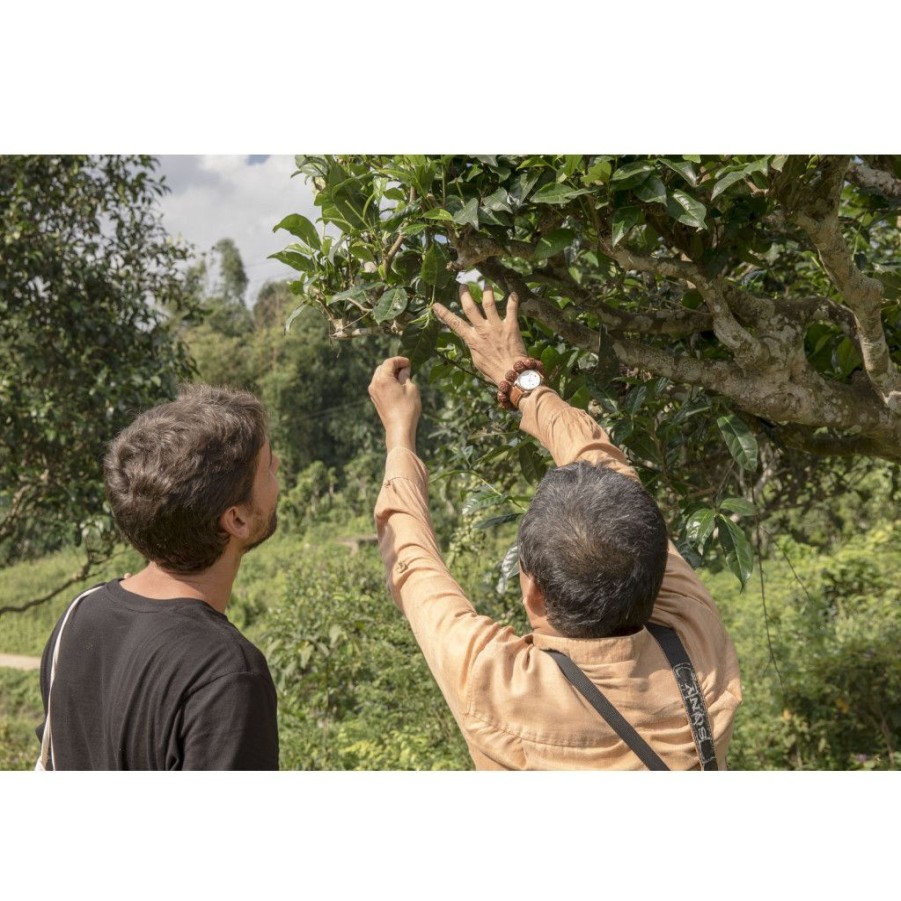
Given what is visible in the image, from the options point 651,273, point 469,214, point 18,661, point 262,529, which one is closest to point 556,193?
point 469,214

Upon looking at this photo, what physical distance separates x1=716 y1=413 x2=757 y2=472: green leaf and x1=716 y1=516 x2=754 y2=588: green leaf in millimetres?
159

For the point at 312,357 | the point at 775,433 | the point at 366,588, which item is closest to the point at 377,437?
the point at 312,357

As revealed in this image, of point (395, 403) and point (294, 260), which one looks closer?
point (395, 403)

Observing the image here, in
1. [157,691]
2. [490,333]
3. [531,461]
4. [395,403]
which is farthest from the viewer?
[531,461]

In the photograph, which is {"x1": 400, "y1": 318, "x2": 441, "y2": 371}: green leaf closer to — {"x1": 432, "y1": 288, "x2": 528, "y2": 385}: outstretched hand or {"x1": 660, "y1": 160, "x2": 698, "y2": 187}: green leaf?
{"x1": 432, "y1": 288, "x2": 528, "y2": 385}: outstretched hand

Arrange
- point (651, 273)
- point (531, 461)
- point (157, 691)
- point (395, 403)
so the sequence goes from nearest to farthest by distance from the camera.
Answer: point (157, 691)
point (395, 403)
point (651, 273)
point (531, 461)

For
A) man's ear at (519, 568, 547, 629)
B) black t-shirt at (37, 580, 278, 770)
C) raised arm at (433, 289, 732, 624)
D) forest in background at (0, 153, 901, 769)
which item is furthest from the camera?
forest in background at (0, 153, 901, 769)

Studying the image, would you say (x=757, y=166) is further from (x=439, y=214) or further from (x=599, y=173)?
(x=439, y=214)

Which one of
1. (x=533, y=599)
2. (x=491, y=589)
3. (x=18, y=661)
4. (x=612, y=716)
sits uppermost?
(x=533, y=599)

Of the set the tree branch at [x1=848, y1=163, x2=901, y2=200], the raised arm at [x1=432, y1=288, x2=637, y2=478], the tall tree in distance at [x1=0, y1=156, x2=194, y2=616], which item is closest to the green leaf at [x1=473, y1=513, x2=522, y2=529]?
the raised arm at [x1=432, y1=288, x2=637, y2=478]

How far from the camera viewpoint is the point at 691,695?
1.10 meters

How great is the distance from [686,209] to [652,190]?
0.25 ft

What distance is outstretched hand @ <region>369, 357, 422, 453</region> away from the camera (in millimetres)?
1455

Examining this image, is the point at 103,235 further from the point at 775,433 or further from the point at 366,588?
the point at 775,433
